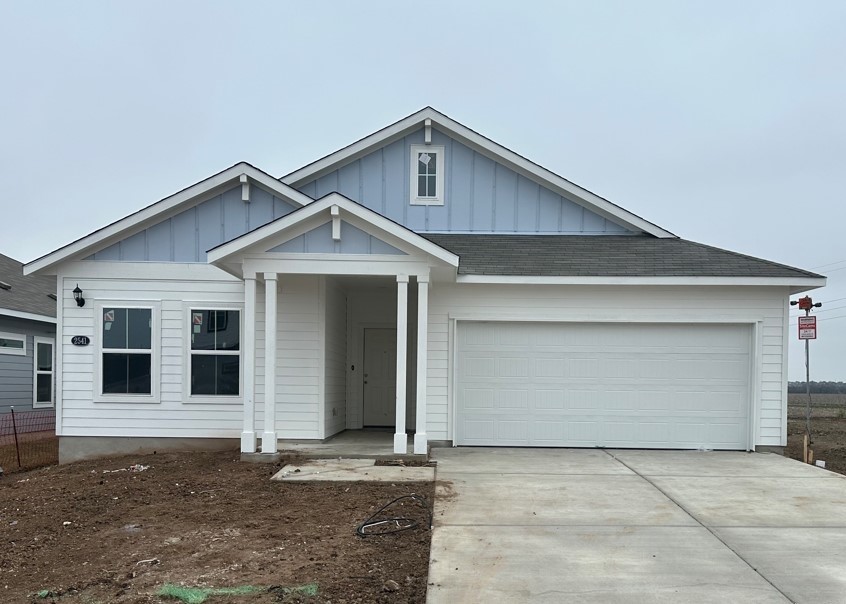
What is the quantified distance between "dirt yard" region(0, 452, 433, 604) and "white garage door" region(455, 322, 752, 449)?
330 centimetres

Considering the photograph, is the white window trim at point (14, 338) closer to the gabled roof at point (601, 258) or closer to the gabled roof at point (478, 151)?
the gabled roof at point (478, 151)

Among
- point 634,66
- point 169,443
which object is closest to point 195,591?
point 169,443

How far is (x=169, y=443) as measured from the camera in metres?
10.5

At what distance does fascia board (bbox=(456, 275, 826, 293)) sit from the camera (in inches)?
395

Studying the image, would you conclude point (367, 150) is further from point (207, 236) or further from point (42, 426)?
point (42, 426)

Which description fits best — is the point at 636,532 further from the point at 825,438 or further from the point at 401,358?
the point at 825,438

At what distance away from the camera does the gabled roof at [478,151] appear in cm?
1205

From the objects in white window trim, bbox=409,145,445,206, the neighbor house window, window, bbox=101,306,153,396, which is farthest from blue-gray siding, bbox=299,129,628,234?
the neighbor house window

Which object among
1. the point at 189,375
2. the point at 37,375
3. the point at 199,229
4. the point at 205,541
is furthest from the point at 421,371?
the point at 37,375

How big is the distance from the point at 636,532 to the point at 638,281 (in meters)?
5.13

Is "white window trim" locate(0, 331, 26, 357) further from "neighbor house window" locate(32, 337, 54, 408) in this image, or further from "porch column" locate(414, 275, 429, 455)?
"porch column" locate(414, 275, 429, 455)

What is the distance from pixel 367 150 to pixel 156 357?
5.30 metres

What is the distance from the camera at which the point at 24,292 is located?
1769 cm

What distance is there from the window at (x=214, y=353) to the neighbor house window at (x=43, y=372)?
914 cm
